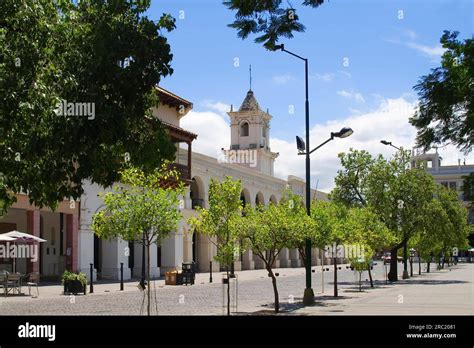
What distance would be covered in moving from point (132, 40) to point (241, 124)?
6731 cm

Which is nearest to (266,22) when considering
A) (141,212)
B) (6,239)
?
(141,212)

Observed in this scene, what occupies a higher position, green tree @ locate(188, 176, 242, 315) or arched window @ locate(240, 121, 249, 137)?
arched window @ locate(240, 121, 249, 137)

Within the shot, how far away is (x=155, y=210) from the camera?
53.6ft

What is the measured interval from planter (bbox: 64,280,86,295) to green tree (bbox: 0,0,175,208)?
A: 1745cm

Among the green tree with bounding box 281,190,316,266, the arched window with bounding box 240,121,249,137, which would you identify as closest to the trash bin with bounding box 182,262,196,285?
the green tree with bounding box 281,190,316,266

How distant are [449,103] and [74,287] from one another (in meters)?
21.0

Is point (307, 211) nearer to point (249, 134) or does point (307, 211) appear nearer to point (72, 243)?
point (72, 243)

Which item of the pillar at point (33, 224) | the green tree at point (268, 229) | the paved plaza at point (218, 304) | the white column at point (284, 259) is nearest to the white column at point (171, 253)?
the pillar at point (33, 224)

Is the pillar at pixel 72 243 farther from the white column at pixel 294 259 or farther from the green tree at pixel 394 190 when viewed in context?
the white column at pixel 294 259

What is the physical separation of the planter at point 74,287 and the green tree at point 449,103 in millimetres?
20270

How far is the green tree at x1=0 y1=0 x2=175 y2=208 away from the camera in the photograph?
9.66m

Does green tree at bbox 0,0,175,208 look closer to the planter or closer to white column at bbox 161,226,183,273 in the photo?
the planter

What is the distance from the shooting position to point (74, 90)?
9.84 metres
